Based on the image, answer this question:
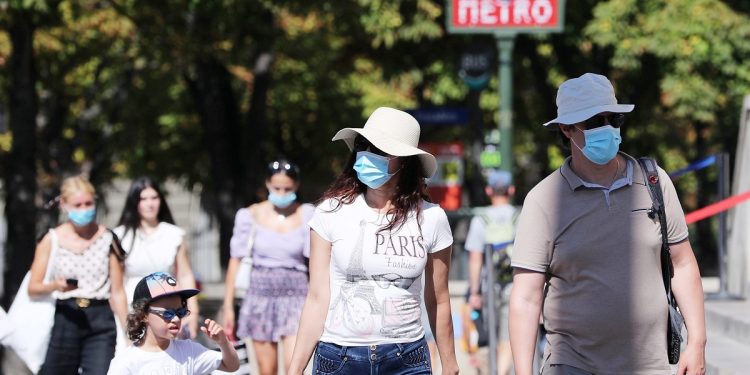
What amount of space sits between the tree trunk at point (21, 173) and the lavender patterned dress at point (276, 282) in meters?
6.34

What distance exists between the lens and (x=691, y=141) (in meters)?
36.0

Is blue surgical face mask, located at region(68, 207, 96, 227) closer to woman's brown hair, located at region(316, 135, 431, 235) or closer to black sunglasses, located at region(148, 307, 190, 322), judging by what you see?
black sunglasses, located at region(148, 307, 190, 322)

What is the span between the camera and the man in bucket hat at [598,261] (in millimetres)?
4469

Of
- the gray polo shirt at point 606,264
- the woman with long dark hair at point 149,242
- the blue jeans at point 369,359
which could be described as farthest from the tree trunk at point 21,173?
the gray polo shirt at point 606,264

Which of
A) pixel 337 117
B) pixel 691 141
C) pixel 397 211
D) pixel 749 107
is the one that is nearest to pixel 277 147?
pixel 337 117

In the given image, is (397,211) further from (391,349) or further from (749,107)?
(749,107)

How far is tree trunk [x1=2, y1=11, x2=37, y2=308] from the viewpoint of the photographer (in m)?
14.1

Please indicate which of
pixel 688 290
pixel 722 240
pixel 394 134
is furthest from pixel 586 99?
pixel 722 240

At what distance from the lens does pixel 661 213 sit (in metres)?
4.49

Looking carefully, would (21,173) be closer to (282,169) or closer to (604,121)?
(282,169)

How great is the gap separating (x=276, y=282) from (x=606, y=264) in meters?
3.89

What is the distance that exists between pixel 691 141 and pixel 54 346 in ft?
98.7

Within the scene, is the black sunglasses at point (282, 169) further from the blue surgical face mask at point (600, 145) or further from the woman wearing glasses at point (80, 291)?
the blue surgical face mask at point (600, 145)

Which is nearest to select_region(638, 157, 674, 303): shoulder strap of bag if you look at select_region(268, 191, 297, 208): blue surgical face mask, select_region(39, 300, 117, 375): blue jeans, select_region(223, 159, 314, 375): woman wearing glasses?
select_region(223, 159, 314, 375): woman wearing glasses
